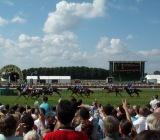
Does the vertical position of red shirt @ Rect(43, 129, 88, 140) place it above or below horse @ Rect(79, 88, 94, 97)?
above

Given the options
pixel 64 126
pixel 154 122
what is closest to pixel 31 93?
pixel 64 126

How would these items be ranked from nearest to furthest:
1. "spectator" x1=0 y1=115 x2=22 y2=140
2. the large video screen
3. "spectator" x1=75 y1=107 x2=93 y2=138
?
"spectator" x1=0 y1=115 x2=22 y2=140
"spectator" x1=75 y1=107 x2=93 y2=138
the large video screen

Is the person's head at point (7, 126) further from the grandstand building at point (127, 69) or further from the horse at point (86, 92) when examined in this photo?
the grandstand building at point (127, 69)

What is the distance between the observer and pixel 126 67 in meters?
104

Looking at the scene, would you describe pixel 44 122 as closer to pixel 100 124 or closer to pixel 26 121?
pixel 100 124

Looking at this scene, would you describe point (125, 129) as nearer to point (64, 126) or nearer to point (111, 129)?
point (111, 129)

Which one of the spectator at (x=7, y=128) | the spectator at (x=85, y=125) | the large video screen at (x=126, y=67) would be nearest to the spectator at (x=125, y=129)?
the spectator at (x=85, y=125)

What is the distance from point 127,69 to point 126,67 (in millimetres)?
769

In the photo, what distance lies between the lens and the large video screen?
103m

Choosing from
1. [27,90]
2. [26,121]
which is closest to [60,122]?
Result: [26,121]

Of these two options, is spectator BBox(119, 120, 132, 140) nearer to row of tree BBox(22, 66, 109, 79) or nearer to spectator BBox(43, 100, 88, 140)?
spectator BBox(43, 100, 88, 140)

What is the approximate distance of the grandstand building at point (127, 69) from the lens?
103562 millimetres

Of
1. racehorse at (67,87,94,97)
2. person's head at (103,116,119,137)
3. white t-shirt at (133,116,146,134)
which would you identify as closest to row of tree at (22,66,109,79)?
racehorse at (67,87,94,97)

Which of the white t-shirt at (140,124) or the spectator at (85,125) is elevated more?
the spectator at (85,125)
